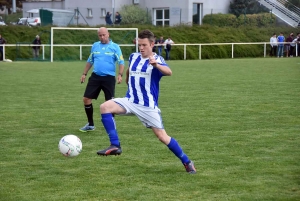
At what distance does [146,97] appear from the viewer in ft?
23.0

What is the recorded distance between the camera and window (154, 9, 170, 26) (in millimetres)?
47281

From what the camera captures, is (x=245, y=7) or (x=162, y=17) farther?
(x=245, y=7)

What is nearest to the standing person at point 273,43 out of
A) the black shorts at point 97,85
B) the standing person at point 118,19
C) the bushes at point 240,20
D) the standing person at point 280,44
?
the standing person at point 280,44

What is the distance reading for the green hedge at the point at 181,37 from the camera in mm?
35375

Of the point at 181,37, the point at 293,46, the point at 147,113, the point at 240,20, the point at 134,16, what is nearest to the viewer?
the point at 147,113

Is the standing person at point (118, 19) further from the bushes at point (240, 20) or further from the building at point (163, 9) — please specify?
the bushes at point (240, 20)

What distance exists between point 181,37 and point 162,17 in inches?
283

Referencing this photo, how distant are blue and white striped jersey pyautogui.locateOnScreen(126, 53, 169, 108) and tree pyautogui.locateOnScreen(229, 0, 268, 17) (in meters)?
42.0

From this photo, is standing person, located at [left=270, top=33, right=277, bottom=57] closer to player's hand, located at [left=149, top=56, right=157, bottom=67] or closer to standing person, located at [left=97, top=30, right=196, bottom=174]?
standing person, located at [left=97, top=30, right=196, bottom=174]

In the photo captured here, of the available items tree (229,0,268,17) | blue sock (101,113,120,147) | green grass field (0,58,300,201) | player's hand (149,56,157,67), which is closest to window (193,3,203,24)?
tree (229,0,268,17)

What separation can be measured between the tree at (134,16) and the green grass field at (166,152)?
1122 inches

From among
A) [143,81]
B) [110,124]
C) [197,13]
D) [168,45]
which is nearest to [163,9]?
[197,13]

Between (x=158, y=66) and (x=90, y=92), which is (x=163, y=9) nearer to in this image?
(x=90, y=92)

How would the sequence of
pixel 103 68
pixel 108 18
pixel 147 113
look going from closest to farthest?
1. pixel 147 113
2. pixel 103 68
3. pixel 108 18
